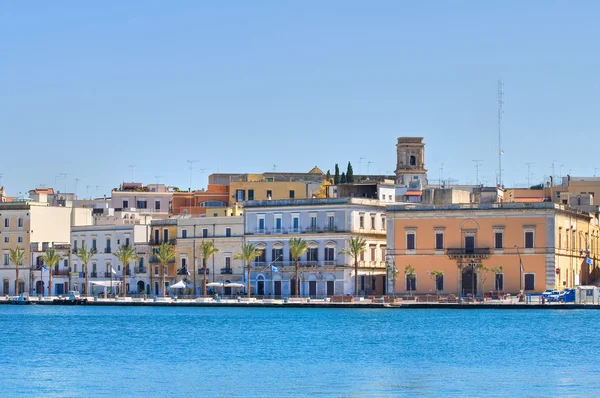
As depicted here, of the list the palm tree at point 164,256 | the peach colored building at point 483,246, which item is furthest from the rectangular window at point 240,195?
the peach colored building at point 483,246

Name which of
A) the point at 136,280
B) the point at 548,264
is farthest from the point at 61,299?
the point at 548,264

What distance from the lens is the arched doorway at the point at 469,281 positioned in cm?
8719

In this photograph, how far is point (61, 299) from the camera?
3841 inches

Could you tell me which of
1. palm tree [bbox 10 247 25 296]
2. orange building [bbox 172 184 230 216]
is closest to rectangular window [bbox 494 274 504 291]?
orange building [bbox 172 184 230 216]

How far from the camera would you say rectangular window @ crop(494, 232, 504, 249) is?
86.4 metres

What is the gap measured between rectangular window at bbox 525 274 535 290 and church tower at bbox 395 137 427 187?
112 feet

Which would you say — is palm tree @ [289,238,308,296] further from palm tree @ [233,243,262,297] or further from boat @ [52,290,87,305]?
boat @ [52,290,87,305]

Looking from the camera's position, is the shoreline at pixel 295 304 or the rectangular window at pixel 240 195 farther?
the rectangular window at pixel 240 195

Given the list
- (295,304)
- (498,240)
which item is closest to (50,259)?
(295,304)

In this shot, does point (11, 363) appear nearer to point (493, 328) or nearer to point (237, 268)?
point (493, 328)

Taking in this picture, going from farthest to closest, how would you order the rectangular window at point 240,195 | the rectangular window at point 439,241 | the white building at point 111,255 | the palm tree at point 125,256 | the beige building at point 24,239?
1. the rectangular window at point 240,195
2. the beige building at point 24,239
3. the white building at point 111,255
4. the palm tree at point 125,256
5. the rectangular window at point 439,241

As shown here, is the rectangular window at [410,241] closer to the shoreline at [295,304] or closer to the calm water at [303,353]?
the shoreline at [295,304]

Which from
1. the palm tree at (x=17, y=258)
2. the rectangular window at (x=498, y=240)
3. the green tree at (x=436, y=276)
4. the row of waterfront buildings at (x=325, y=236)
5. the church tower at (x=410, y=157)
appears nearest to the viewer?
the rectangular window at (x=498, y=240)

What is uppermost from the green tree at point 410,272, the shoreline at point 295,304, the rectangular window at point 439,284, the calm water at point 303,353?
the green tree at point 410,272
